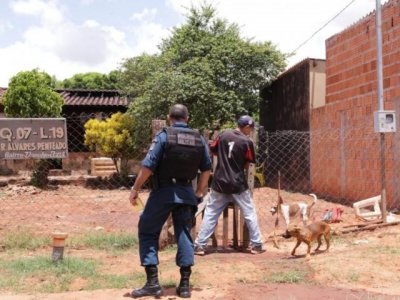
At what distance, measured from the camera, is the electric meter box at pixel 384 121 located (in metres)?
7.79

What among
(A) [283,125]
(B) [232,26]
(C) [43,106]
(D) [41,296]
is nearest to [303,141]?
(A) [283,125]

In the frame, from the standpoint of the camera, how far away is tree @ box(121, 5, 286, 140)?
16328 mm

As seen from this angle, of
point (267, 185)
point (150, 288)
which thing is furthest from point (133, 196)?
point (267, 185)

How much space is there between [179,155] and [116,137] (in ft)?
42.6

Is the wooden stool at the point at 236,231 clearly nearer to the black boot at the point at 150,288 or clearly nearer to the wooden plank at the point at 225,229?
the wooden plank at the point at 225,229

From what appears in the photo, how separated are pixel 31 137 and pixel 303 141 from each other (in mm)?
9041

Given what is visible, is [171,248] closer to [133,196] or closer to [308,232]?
[308,232]

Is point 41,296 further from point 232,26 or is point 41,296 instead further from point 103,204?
point 232,26

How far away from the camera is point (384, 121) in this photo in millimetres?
7797

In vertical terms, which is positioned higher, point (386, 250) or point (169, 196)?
point (169, 196)

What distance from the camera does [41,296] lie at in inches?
183

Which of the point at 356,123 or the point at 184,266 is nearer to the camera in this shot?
the point at 184,266

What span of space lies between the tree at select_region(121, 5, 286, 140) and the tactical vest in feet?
37.5

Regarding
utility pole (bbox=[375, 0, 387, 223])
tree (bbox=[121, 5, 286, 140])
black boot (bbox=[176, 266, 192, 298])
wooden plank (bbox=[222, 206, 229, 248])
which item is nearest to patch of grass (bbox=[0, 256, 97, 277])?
black boot (bbox=[176, 266, 192, 298])
